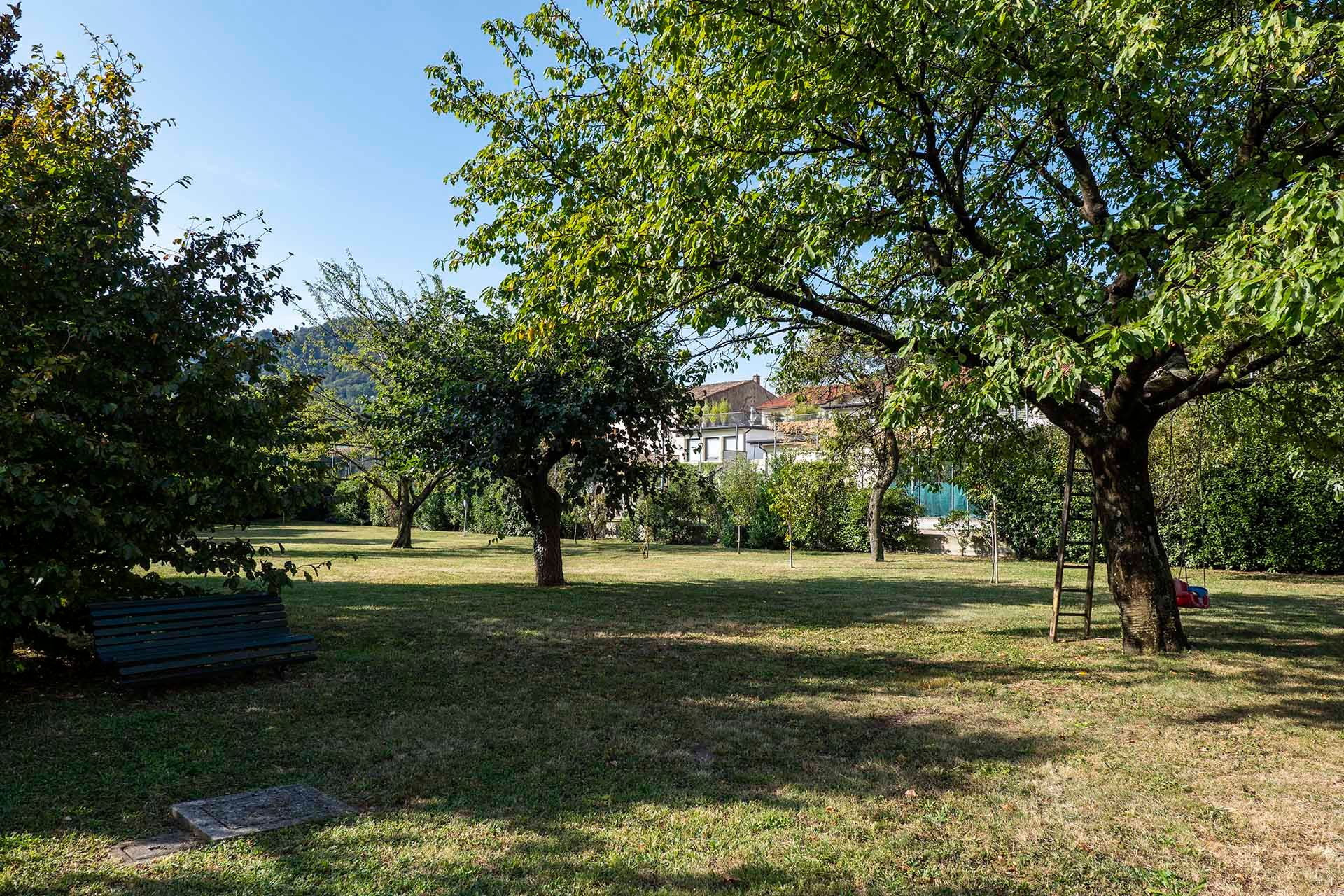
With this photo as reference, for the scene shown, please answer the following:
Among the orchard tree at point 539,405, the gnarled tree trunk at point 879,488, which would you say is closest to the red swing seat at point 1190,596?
the orchard tree at point 539,405

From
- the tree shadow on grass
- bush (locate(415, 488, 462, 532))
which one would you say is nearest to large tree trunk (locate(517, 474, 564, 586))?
the tree shadow on grass

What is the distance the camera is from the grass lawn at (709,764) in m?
4.05

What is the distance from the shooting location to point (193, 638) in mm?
7398

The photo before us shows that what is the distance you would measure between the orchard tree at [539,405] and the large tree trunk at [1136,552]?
6717 mm

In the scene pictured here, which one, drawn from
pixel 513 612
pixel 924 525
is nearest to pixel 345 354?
pixel 513 612

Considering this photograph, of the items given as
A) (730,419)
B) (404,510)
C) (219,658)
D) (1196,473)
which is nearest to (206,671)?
(219,658)

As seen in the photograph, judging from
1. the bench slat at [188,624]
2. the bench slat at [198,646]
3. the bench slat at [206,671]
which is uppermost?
the bench slat at [188,624]

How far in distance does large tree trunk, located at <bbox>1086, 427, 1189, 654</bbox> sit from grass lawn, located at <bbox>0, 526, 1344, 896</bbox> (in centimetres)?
49

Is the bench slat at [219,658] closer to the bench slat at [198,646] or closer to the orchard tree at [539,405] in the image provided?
the bench slat at [198,646]

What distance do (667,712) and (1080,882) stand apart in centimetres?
366

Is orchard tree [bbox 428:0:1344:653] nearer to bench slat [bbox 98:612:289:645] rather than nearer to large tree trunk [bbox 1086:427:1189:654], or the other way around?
large tree trunk [bbox 1086:427:1189:654]

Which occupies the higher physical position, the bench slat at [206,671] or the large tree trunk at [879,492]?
the large tree trunk at [879,492]

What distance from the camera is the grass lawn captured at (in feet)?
13.3

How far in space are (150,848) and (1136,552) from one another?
1010 centimetres
